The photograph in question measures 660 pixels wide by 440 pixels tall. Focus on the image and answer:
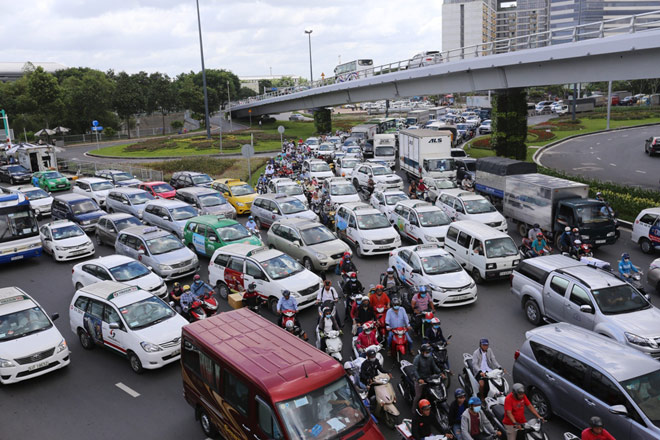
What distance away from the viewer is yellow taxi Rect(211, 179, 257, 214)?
26.9m

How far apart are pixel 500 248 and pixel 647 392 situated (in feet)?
28.1

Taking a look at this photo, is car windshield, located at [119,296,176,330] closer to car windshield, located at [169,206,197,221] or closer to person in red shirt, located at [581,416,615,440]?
person in red shirt, located at [581,416,615,440]

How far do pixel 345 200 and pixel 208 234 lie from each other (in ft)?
26.9

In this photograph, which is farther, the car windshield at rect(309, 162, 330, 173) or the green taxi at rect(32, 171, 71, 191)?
the green taxi at rect(32, 171, 71, 191)

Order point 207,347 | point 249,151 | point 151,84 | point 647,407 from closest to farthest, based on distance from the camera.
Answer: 1. point 647,407
2. point 207,347
3. point 249,151
4. point 151,84

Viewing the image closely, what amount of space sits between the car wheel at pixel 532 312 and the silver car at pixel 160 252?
34.7ft

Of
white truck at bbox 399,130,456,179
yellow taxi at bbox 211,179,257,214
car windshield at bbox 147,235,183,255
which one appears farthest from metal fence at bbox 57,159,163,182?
car windshield at bbox 147,235,183,255

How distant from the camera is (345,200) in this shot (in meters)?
25.4

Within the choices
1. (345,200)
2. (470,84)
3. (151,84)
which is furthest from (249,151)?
(151,84)

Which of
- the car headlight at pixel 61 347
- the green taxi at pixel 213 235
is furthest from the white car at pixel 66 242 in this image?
the car headlight at pixel 61 347

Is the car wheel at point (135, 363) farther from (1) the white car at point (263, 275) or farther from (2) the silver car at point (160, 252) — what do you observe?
(2) the silver car at point (160, 252)

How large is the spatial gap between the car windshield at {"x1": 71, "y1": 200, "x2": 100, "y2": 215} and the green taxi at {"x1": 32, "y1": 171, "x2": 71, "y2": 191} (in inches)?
511

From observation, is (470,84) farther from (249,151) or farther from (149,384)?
(149,384)

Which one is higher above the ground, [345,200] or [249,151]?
[249,151]
